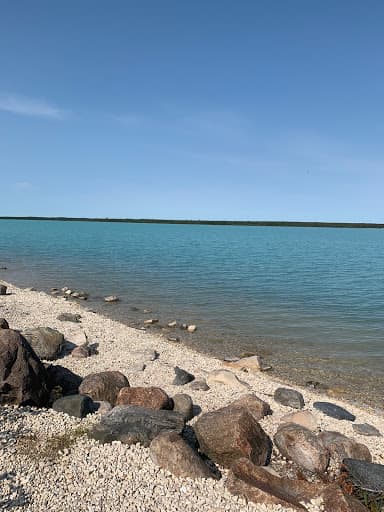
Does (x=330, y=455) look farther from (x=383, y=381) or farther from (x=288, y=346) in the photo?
(x=288, y=346)

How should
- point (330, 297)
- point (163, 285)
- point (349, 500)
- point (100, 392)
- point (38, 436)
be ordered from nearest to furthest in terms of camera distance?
point (349, 500) < point (38, 436) < point (100, 392) < point (330, 297) < point (163, 285)

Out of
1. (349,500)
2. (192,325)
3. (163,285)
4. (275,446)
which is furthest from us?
(163,285)

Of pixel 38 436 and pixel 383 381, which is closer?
pixel 38 436

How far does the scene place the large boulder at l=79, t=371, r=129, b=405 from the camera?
10.1m

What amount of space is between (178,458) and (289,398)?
518 cm

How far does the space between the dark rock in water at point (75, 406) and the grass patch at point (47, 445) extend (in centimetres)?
79

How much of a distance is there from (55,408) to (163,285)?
835 inches

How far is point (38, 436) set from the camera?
312 inches

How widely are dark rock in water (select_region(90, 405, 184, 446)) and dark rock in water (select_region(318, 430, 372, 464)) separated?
3.40 meters

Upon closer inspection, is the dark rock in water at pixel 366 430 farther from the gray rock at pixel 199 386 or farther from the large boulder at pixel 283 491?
the gray rock at pixel 199 386

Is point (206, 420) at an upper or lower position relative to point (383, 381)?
upper

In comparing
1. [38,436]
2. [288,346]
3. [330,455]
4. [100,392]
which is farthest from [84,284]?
[330,455]

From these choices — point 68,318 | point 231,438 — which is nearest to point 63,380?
point 231,438

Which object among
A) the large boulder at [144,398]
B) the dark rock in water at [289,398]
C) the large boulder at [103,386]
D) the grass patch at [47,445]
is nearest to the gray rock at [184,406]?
the large boulder at [144,398]
